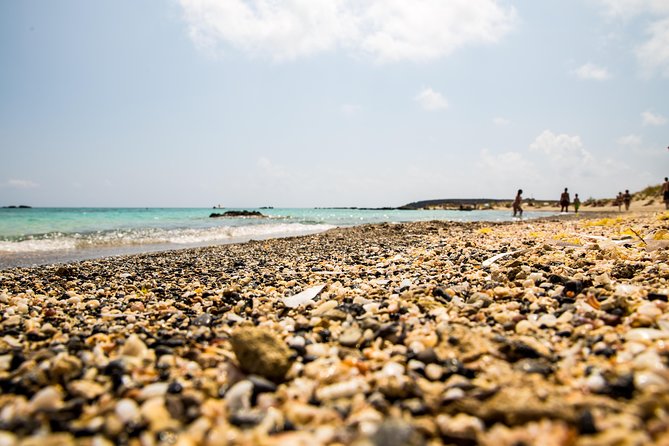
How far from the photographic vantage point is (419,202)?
13425 cm

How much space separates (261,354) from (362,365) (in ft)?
2.10

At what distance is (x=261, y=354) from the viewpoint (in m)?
2.21

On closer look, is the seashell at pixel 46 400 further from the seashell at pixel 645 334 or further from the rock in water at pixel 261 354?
the seashell at pixel 645 334

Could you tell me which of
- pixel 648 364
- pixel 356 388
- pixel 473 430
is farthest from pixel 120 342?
pixel 648 364

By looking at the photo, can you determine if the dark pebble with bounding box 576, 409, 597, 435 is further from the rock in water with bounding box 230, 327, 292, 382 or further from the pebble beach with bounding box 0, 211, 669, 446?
the rock in water with bounding box 230, 327, 292, 382

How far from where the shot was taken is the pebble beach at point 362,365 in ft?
5.21

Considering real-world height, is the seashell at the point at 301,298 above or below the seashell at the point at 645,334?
below

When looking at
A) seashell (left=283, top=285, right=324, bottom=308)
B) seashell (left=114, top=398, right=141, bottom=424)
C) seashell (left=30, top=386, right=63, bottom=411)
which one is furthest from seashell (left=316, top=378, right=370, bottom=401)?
seashell (left=283, top=285, right=324, bottom=308)

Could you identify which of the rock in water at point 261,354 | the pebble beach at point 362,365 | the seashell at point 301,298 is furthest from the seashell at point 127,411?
the seashell at point 301,298

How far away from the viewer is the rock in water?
216 cm

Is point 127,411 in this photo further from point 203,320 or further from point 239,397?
point 203,320

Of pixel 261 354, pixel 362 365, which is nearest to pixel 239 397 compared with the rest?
pixel 261 354

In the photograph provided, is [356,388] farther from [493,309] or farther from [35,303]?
[35,303]

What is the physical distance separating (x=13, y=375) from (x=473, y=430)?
8.91 ft
